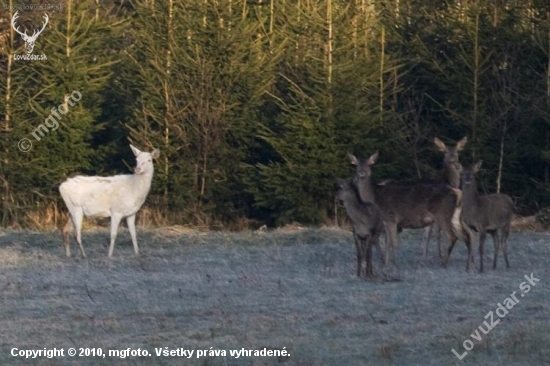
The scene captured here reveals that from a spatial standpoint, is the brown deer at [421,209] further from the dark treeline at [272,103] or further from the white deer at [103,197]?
the dark treeline at [272,103]

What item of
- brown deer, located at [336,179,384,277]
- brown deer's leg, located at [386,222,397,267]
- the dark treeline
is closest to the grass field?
brown deer's leg, located at [386,222,397,267]

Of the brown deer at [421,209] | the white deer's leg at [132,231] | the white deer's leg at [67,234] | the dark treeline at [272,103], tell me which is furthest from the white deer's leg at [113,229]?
the dark treeline at [272,103]

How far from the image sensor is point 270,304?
474 inches

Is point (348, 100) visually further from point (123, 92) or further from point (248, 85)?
point (123, 92)

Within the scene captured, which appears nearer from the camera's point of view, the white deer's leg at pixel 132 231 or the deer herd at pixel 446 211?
the deer herd at pixel 446 211

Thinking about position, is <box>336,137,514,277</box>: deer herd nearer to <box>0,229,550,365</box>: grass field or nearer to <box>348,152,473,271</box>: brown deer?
<box>348,152,473,271</box>: brown deer

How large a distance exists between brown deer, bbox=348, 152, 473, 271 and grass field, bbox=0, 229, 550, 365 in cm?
49

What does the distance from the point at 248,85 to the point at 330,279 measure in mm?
9557

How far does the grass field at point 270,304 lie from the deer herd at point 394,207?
0.42 metres

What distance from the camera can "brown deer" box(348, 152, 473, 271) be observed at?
1530 cm

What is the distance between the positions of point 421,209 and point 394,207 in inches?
15.9
